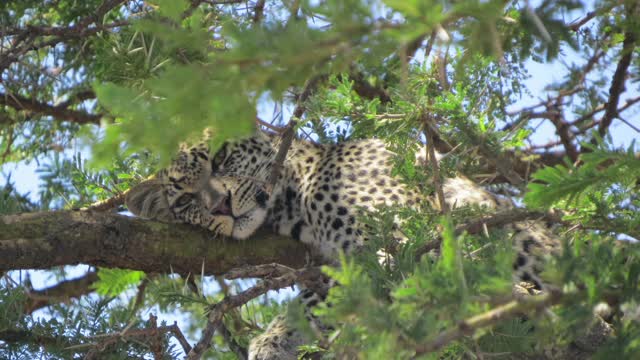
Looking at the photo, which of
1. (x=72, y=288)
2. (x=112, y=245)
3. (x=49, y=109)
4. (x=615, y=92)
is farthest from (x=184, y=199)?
(x=615, y=92)

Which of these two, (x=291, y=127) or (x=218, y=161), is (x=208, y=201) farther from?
(x=291, y=127)

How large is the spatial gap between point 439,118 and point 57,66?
3.87 m

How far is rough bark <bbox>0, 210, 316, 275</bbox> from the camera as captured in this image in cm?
491

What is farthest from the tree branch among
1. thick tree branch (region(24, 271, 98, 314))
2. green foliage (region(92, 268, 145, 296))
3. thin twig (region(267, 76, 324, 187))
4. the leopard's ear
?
thick tree branch (region(24, 271, 98, 314))

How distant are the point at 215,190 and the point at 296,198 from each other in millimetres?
697

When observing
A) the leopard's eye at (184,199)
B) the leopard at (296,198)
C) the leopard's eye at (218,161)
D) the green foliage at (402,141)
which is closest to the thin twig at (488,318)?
the green foliage at (402,141)

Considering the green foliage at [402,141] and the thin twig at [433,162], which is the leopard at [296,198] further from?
the thin twig at [433,162]

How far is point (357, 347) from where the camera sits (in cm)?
271

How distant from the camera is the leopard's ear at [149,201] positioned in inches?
237

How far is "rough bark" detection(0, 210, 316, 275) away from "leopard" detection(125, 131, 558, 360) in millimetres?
183

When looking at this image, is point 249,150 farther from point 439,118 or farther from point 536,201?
point 536,201

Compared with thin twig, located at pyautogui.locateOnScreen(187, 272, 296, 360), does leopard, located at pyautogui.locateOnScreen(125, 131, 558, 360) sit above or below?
above

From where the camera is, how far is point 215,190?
19.0ft

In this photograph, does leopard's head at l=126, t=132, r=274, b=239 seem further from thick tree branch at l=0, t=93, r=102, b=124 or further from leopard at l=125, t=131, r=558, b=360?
thick tree branch at l=0, t=93, r=102, b=124
